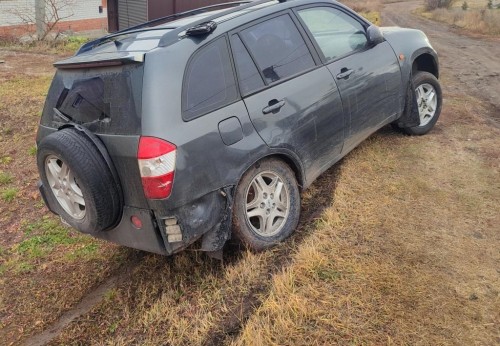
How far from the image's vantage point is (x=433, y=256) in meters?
3.25

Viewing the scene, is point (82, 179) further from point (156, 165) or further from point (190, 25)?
point (190, 25)

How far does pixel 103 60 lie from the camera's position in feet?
9.98

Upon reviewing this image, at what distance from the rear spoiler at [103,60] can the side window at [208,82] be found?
35 cm

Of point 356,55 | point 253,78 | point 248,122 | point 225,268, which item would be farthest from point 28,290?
point 356,55

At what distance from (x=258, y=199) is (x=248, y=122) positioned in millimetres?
575

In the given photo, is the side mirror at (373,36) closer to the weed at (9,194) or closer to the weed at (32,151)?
the weed at (9,194)

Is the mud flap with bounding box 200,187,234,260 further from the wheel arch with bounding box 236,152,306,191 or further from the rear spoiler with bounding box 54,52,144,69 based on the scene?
the rear spoiler with bounding box 54,52,144,69

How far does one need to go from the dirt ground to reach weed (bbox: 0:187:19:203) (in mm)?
46

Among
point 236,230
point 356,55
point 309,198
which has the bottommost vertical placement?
point 309,198

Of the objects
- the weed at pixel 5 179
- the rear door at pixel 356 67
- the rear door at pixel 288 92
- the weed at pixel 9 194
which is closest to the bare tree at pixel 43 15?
the weed at pixel 5 179

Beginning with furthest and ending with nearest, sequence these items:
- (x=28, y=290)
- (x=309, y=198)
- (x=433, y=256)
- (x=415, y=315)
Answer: (x=309, y=198)
(x=28, y=290)
(x=433, y=256)
(x=415, y=315)

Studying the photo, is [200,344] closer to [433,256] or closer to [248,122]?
[248,122]

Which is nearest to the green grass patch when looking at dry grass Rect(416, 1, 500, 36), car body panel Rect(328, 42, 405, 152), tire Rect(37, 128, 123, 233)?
tire Rect(37, 128, 123, 233)

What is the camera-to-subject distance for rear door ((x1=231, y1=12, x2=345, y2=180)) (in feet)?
11.2
